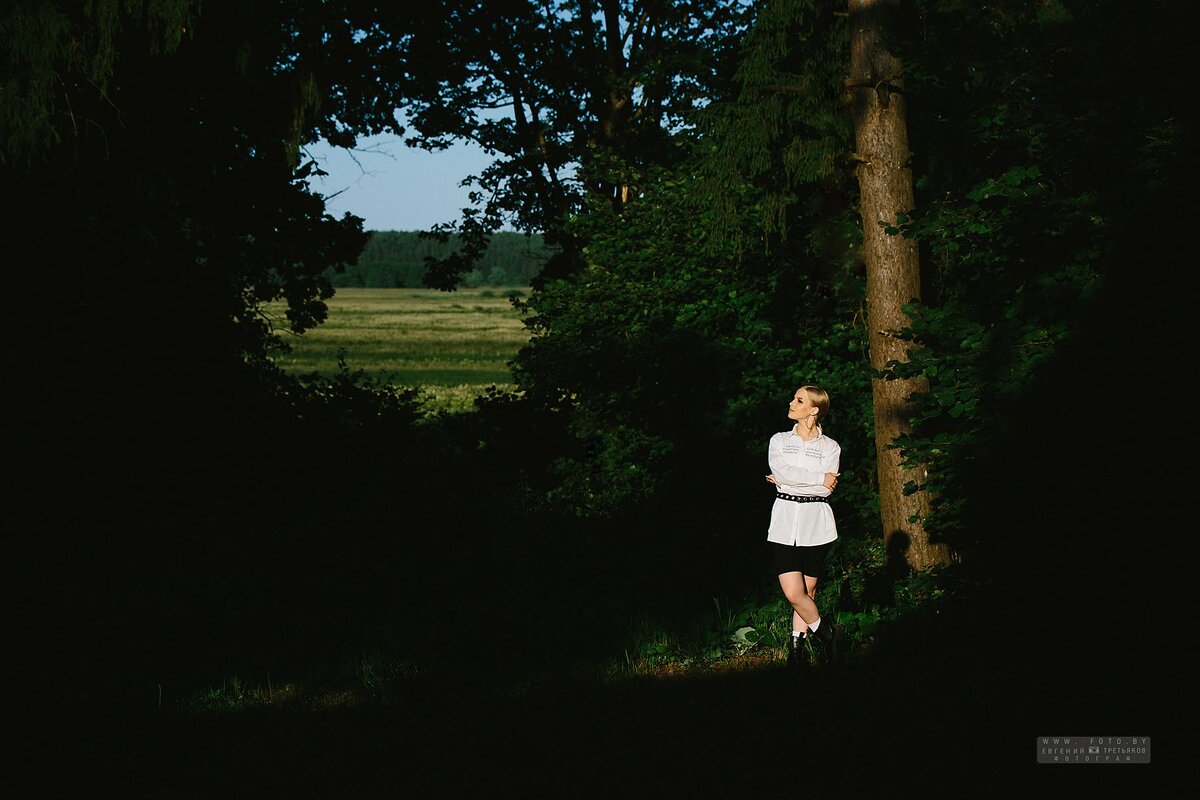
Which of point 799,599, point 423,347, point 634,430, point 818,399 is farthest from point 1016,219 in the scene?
point 423,347

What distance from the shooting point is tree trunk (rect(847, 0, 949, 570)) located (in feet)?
27.7

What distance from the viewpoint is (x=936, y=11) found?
9.16 metres

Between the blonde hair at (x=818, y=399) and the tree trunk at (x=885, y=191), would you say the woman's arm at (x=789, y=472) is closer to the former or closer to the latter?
the blonde hair at (x=818, y=399)

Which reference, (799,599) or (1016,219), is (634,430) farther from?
(1016,219)

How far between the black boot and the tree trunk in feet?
7.39

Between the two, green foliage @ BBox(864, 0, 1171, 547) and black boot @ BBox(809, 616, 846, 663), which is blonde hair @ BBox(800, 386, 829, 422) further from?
black boot @ BBox(809, 616, 846, 663)

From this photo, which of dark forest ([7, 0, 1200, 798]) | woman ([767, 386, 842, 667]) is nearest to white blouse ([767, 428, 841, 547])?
woman ([767, 386, 842, 667])

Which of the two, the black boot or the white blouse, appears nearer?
the black boot

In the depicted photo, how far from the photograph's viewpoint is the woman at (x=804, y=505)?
6.29 metres

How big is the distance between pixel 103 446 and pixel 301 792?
7555 mm

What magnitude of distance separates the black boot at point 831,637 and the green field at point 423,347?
Result: 7915mm

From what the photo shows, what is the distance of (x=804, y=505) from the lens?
20.9 feet

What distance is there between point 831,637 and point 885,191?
151 inches

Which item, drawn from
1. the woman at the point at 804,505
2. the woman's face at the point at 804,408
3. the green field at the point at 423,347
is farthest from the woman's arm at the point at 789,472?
the green field at the point at 423,347
